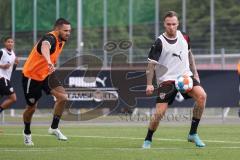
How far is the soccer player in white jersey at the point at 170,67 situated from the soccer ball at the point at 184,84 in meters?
0.10

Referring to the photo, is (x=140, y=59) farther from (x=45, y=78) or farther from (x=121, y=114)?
(x=45, y=78)

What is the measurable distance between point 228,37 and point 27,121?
21.9m

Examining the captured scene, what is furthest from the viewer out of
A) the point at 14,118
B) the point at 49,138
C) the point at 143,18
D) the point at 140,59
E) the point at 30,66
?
the point at 143,18

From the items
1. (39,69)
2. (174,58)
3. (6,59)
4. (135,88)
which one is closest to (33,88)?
(39,69)

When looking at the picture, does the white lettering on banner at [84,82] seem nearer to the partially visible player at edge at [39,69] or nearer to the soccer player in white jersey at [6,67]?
the soccer player in white jersey at [6,67]

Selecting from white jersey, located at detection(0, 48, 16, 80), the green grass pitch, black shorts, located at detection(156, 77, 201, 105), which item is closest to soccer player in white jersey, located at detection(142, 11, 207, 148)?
black shorts, located at detection(156, 77, 201, 105)

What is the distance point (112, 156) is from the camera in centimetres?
1271

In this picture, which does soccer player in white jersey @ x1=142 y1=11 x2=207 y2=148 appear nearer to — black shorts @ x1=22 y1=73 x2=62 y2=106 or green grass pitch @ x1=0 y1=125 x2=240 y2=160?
green grass pitch @ x1=0 y1=125 x2=240 y2=160

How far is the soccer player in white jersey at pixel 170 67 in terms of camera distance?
14289 mm

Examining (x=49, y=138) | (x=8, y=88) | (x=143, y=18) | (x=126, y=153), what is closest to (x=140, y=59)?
(x=143, y=18)

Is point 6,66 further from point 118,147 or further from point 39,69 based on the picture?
point 118,147

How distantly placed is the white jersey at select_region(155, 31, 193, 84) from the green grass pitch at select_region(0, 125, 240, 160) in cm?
127

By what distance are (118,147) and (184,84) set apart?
1.62 metres

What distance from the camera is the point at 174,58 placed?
14.5m
